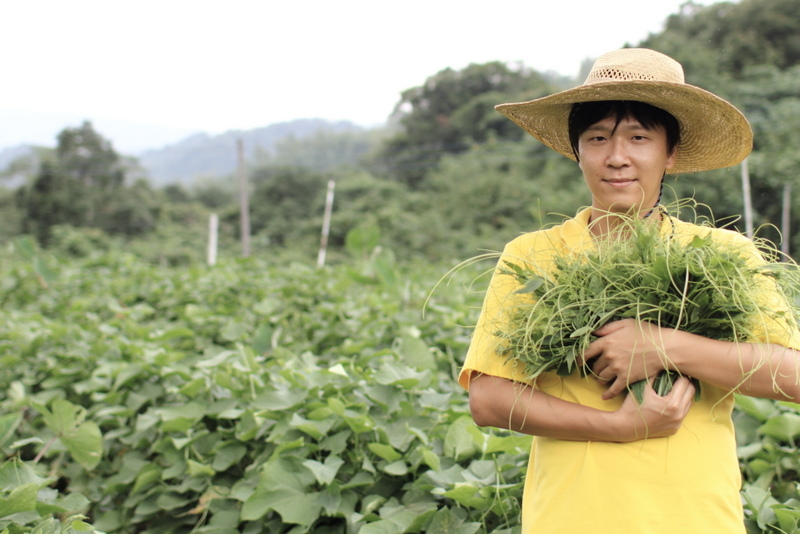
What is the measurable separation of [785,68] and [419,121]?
1492 cm

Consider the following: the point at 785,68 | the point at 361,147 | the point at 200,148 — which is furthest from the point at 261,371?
the point at 200,148

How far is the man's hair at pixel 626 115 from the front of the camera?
4.50 feet

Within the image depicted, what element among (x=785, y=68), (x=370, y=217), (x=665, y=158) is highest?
(x=785, y=68)

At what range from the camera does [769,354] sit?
3.75 ft

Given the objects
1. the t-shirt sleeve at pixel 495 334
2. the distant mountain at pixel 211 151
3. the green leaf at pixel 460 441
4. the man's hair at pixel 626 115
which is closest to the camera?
the t-shirt sleeve at pixel 495 334

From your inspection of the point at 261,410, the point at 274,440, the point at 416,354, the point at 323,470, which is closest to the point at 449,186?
the point at 416,354

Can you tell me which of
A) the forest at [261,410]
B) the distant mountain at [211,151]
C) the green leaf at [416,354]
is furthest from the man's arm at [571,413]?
the distant mountain at [211,151]

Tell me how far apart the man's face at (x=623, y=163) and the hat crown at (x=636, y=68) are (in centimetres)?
8

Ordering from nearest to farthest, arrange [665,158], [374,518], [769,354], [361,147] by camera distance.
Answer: [769,354] → [665,158] → [374,518] → [361,147]

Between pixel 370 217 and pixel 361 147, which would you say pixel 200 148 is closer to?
pixel 361 147

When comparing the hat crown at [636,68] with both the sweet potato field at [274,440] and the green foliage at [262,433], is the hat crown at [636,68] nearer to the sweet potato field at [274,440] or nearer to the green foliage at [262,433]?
the sweet potato field at [274,440]

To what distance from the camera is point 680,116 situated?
1.45m

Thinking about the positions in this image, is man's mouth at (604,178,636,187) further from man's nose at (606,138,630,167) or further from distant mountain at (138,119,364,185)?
distant mountain at (138,119,364,185)

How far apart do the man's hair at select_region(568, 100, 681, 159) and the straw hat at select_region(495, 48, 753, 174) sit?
0.05 feet
